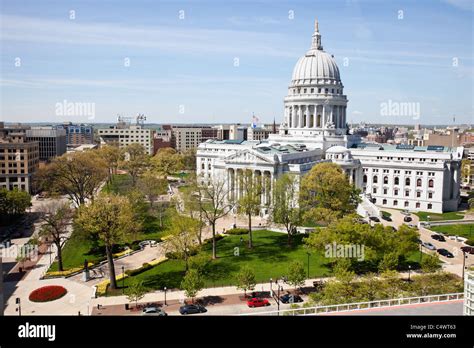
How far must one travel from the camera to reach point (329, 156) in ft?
247

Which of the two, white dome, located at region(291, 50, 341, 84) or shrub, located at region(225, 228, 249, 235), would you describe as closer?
shrub, located at region(225, 228, 249, 235)

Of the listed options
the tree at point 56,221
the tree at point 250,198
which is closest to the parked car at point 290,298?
the tree at point 250,198

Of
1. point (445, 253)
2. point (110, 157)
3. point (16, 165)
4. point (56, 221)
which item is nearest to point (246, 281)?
point (56, 221)

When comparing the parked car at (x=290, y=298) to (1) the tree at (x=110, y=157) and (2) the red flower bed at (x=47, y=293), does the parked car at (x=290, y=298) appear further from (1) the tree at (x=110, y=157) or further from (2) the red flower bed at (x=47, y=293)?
(1) the tree at (x=110, y=157)

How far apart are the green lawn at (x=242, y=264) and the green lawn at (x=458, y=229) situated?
1984 cm

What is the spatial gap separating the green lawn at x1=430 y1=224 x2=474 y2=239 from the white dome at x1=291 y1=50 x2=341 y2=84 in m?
40.1

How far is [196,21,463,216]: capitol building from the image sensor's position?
66.6 metres

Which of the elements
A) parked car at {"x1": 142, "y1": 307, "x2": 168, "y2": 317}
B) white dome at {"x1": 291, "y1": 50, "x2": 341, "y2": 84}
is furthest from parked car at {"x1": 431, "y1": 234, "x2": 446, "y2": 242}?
white dome at {"x1": 291, "y1": 50, "x2": 341, "y2": 84}

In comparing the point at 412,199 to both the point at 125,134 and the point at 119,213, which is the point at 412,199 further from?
the point at 125,134

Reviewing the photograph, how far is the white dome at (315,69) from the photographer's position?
8575 cm

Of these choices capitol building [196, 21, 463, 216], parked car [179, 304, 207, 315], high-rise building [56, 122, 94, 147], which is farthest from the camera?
high-rise building [56, 122, 94, 147]

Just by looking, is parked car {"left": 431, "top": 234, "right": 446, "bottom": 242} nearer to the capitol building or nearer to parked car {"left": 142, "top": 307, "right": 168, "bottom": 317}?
the capitol building

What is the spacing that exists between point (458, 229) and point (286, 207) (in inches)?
913
